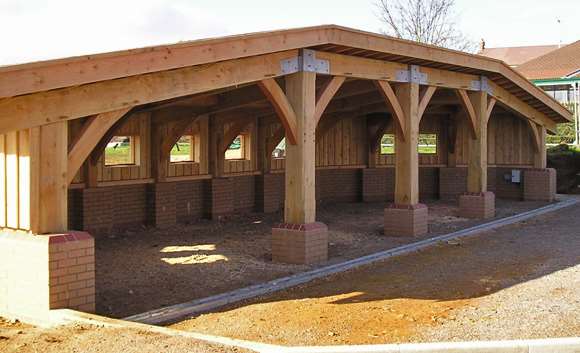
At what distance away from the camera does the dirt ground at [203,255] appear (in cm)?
881

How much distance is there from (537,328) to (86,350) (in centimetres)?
423

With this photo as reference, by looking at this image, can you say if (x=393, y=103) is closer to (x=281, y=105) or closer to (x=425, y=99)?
(x=425, y=99)

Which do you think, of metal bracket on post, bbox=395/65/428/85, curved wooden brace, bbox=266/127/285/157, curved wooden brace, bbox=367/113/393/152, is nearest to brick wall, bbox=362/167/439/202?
curved wooden brace, bbox=367/113/393/152

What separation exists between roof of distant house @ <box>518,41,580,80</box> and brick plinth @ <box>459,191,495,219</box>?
73.4ft

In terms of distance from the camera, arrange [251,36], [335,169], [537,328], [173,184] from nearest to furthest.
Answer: [537,328] → [251,36] → [173,184] → [335,169]

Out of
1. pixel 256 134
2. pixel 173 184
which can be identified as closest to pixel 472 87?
pixel 256 134

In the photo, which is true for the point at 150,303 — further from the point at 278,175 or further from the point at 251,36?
the point at 278,175

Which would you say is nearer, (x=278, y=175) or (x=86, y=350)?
(x=86, y=350)

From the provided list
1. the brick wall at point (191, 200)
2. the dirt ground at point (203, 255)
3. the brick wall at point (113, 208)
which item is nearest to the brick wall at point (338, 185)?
the dirt ground at point (203, 255)

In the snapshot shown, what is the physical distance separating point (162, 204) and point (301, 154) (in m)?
5.43

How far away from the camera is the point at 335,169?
67.3 ft

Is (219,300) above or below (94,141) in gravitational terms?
below

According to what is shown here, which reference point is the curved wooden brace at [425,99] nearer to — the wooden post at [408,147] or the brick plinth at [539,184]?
the wooden post at [408,147]

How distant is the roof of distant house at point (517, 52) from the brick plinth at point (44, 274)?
59008 mm
